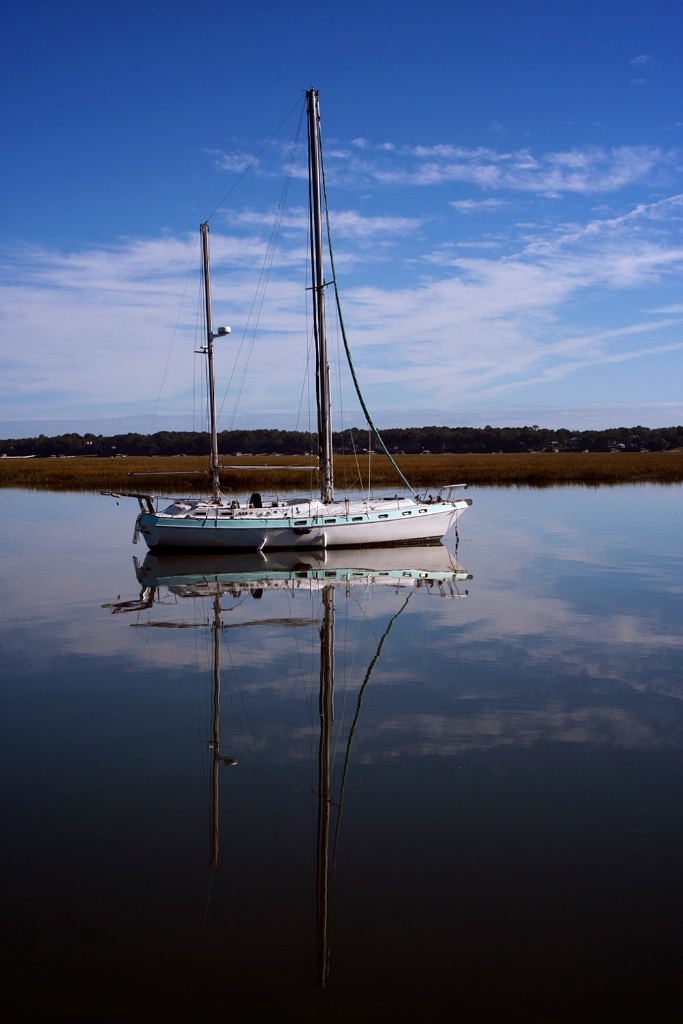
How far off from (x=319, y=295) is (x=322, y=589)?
1167cm

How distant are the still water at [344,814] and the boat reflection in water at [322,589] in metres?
0.07

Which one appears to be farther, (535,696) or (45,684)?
(45,684)

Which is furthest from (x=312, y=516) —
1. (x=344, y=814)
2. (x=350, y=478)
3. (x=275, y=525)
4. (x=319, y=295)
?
(x=350, y=478)

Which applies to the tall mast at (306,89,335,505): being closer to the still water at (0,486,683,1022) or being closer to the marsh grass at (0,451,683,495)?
the still water at (0,486,683,1022)

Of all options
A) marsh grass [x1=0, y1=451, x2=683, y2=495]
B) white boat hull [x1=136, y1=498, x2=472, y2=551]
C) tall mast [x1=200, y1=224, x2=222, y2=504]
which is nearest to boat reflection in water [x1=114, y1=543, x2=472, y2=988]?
white boat hull [x1=136, y1=498, x2=472, y2=551]

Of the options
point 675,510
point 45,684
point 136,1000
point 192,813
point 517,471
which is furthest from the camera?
point 517,471

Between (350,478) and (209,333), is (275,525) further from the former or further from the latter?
(350,478)

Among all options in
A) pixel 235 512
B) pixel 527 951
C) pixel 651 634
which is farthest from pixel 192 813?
pixel 235 512

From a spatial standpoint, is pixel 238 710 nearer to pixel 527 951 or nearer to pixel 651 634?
pixel 527 951

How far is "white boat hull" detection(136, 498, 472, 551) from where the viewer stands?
108ft

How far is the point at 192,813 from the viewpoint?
1037 cm

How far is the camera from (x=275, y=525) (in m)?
33.0

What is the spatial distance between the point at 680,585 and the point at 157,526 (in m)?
→ 17.2

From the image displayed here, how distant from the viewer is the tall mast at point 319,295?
3250 cm
